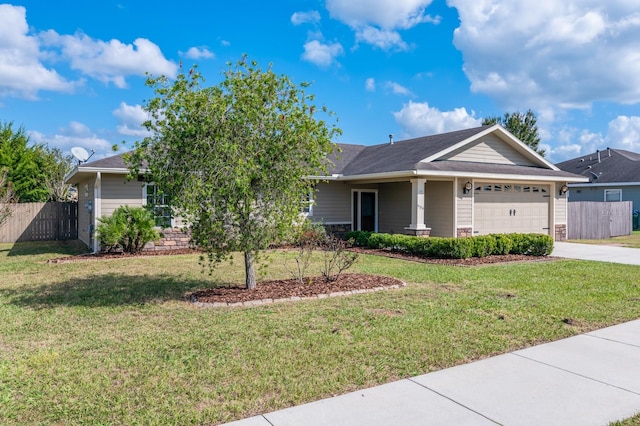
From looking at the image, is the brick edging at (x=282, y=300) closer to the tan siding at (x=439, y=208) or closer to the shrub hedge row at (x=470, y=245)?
Result: the shrub hedge row at (x=470, y=245)

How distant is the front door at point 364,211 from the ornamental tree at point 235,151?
34.5 ft

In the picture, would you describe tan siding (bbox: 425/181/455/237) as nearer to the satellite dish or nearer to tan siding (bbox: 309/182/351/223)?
tan siding (bbox: 309/182/351/223)

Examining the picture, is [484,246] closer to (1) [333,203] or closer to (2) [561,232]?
(1) [333,203]

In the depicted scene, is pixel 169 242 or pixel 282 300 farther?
pixel 169 242

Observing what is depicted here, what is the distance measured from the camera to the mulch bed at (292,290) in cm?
714

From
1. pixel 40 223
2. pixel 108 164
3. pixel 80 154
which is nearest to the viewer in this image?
pixel 108 164

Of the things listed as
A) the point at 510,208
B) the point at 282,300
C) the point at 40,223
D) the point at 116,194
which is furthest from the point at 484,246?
the point at 40,223

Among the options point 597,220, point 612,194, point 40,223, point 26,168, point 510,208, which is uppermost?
point 26,168

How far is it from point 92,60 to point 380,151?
38.0 feet

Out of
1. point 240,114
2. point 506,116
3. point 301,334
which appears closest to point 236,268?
point 240,114

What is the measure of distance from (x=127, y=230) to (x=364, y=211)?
920cm

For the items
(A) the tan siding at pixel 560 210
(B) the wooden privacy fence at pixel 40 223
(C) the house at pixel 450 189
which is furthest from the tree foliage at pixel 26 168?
(A) the tan siding at pixel 560 210

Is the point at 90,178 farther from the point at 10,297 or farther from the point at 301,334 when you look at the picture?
the point at 301,334

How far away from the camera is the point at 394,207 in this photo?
17547 mm
